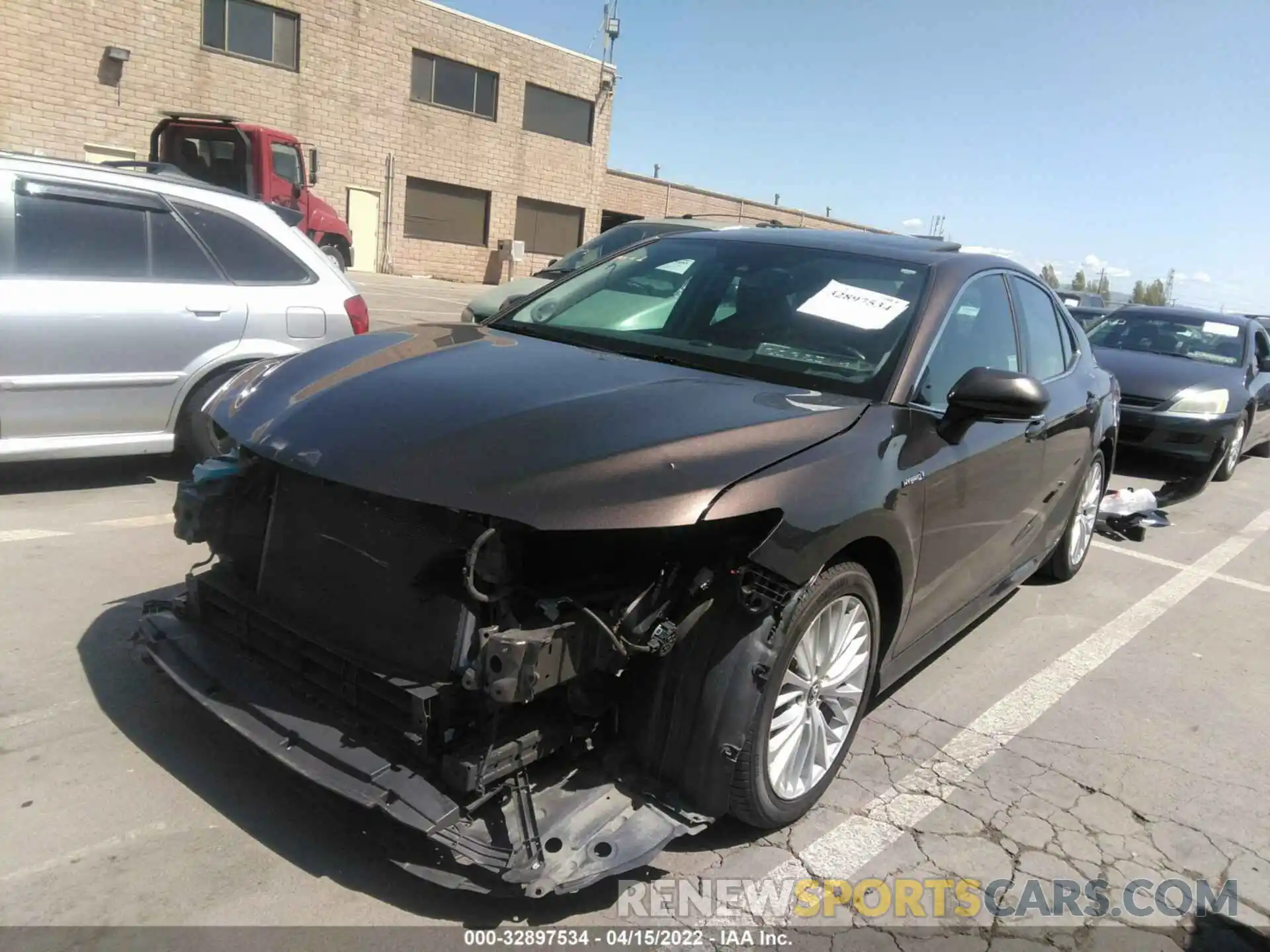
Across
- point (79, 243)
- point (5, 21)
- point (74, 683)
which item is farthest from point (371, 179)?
point (74, 683)

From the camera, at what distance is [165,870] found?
7.91 feet

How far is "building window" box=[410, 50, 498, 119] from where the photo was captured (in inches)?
997

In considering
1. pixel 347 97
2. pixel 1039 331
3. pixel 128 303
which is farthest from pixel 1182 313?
pixel 347 97

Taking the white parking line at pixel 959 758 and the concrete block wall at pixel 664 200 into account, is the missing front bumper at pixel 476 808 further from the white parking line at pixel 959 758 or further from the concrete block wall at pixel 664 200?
the concrete block wall at pixel 664 200

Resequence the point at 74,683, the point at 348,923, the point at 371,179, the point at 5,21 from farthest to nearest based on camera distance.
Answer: the point at 371,179 → the point at 5,21 → the point at 74,683 → the point at 348,923

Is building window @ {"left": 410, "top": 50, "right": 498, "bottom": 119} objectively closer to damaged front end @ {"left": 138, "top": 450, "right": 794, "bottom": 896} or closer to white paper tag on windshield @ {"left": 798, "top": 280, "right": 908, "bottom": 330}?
white paper tag on windshield @ {"left": 798, "top": 280, "right": 908, "bottom": 330}

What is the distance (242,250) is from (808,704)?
4.43 metres

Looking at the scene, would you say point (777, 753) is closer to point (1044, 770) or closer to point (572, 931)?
point (572, 931)

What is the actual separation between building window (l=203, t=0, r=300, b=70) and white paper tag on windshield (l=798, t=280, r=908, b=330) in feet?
72.2

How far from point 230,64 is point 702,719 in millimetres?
23176

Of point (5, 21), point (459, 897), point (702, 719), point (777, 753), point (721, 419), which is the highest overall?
point (5, 21)

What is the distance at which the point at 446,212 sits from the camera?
27172 millimetres

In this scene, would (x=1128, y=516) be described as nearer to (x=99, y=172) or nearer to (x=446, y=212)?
(x=99, y=172)

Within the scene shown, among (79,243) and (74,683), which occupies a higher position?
(79,243)
